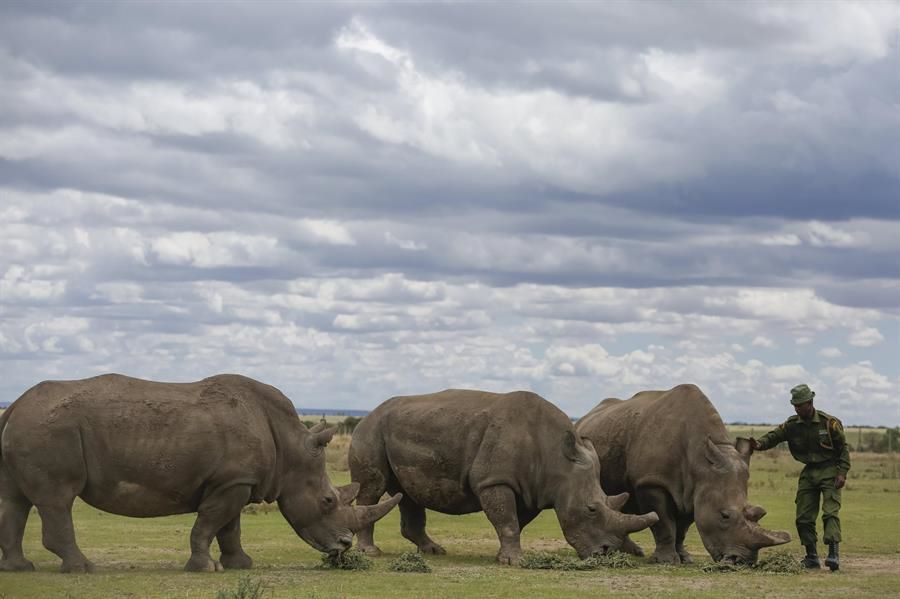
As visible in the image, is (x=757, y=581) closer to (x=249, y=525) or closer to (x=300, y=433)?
(x=300, y=433)

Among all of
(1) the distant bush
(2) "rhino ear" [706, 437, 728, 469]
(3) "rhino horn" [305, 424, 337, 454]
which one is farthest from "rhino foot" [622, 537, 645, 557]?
(1) the distant bush

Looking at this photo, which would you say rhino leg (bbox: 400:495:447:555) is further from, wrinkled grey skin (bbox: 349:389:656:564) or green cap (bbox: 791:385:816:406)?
green cap (bbox: 791:385:816:406)

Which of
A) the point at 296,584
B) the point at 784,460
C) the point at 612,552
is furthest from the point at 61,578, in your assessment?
the point at 784,460

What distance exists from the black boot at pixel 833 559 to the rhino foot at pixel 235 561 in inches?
303

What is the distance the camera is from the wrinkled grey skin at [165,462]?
16.9m

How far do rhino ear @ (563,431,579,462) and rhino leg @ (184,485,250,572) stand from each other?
451cm

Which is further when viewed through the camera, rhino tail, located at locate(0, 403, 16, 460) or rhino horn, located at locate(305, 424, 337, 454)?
rhino horn, located at locate(305, 424, 337, 454)

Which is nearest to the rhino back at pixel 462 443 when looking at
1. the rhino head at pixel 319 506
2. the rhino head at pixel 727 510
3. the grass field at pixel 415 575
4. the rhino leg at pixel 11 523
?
the grass field at pixel 415 575

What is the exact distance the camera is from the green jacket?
742 inches

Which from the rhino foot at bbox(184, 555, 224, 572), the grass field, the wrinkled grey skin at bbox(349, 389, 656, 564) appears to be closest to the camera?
the grass field

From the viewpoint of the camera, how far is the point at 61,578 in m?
16.2

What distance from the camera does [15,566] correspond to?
55.7 feet

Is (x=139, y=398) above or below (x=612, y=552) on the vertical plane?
above

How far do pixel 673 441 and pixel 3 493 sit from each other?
9.20m
